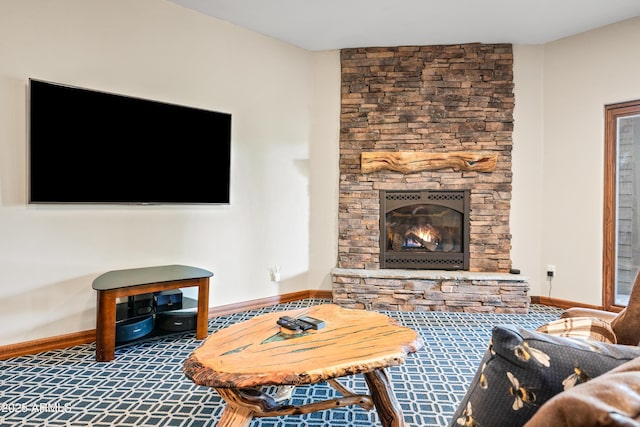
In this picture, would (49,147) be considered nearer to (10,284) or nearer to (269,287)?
(10,284)

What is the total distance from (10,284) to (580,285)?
4934 mm

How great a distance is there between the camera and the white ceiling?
321 cm

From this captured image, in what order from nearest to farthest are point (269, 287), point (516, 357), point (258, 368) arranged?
point (516, 357), point (258, 368), point (269, 287)

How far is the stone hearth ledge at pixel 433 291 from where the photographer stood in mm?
3668

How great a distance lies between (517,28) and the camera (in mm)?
3625

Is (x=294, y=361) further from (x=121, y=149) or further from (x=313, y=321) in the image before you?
(x=121, y=149)

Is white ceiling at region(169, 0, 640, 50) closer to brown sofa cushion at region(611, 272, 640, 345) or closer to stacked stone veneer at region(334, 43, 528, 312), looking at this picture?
stacked stone veneer at region(334, 43, 528, 312)

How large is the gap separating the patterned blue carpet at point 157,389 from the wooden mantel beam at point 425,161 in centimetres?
181

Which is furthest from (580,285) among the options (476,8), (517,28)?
(476,8)

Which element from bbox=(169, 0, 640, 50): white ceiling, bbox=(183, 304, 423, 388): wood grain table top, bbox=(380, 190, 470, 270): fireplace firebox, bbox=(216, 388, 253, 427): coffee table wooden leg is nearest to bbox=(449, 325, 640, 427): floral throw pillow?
bbox=(183, 304, 423, 388): wood grain table top

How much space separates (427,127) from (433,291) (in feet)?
5.70

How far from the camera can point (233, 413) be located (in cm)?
144

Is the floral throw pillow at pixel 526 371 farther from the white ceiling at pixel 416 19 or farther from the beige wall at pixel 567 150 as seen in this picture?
the beige wall at pixel 567 150

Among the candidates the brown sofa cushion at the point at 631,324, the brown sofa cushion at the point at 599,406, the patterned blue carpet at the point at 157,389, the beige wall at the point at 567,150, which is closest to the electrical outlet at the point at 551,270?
the beige wall at the point at 567,150
